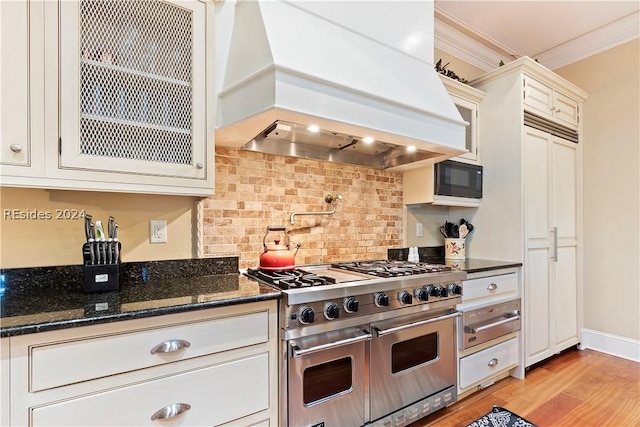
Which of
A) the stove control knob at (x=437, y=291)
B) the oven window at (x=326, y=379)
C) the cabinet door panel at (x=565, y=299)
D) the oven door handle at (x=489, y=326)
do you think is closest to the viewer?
the oven window at (x=326, y=379)

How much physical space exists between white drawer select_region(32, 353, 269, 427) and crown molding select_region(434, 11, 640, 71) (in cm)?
300

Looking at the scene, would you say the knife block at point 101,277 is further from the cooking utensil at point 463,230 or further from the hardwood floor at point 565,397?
the cooking utensil at point 463,230

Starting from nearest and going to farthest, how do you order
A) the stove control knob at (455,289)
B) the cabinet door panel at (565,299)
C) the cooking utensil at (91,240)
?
the cooking utensil at (91,240) < the stove control knob at (455,289) < the cabinet door panel at (565,299)

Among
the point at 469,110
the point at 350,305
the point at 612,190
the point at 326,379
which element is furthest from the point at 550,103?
the point at 326,379

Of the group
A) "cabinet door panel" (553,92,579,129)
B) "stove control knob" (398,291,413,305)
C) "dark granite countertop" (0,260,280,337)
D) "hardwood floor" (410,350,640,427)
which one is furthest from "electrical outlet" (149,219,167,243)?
"cabinet door panel" (553,92,579,129)

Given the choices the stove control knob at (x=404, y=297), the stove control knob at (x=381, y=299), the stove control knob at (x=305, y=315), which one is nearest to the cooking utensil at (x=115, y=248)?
the stove control knob at (x=305, y=315)

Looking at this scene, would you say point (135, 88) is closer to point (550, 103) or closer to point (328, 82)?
point (328, 82)

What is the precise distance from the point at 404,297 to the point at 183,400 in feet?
3.70

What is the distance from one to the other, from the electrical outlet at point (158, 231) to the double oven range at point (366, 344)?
50 cm

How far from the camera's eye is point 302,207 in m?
2.27

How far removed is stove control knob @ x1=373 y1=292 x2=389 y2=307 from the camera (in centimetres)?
169

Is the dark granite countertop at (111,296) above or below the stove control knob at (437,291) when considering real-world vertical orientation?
above

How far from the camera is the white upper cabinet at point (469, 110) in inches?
104

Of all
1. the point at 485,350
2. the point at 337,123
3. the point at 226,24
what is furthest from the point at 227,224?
the point at 485,350
